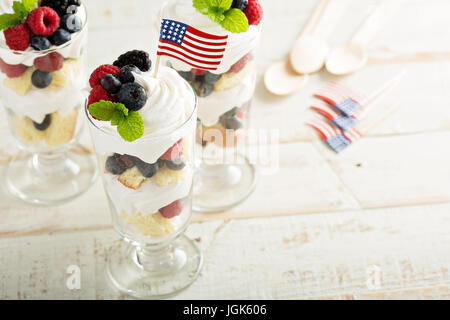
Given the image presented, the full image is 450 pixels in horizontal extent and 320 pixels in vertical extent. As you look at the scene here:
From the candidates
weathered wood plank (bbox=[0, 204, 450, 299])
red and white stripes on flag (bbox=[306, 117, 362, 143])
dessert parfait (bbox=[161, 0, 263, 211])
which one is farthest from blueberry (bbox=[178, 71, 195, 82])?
red and white stripes on flag (bbox=[306, 117, 362, 143])

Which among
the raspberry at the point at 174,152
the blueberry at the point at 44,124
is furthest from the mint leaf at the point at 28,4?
the raspberry at the point at 174,152


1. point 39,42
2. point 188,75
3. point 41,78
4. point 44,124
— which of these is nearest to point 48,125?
point 44,124

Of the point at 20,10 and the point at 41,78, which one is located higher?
the point at 20,10

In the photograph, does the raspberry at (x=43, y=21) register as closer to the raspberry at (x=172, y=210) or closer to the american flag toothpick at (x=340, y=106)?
the raspberry at (x=172, y=210)

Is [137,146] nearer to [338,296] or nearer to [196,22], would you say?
[196,22]

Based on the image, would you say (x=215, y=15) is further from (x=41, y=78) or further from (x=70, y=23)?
(x=41, y=78)

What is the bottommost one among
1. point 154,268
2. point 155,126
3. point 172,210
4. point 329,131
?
point 154,268
